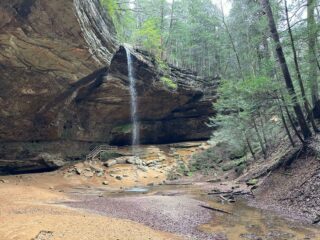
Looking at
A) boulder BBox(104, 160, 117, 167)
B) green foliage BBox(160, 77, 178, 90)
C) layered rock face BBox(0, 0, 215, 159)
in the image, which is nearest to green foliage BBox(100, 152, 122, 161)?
boulder BBox(104, 160, 117, 167)

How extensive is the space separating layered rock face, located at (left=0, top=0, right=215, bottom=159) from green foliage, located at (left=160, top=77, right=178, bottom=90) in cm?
33

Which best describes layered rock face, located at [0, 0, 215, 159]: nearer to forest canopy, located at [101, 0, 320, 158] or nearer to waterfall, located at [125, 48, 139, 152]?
waterfall, located at [125, 48, 139, 152]

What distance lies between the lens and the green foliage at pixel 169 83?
27.7 metres

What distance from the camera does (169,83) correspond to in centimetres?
2823

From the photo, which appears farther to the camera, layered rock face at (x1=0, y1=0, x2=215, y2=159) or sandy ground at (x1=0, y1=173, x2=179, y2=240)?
layered rock face at (x1=0, y1=0, x2=215, y2=159)

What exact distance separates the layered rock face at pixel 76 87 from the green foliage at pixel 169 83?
33 centimetres

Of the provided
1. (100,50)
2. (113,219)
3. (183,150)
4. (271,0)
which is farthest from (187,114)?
(113,219)

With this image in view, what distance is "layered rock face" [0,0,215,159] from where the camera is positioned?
49.2ft

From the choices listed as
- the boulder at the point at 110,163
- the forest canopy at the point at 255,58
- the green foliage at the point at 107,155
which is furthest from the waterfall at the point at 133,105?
the boulder at the point at 110,163

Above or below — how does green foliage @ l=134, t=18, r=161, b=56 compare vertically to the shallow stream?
above

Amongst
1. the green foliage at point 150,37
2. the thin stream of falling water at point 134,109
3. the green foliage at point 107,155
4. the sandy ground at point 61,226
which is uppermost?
the green foliage at point 150,37

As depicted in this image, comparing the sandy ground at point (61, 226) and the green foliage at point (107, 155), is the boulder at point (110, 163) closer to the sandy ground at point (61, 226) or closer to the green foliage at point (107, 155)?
the green foliage at point (107, 155)

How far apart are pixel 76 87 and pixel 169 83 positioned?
32.4 feet

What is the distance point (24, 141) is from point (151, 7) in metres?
26.6
